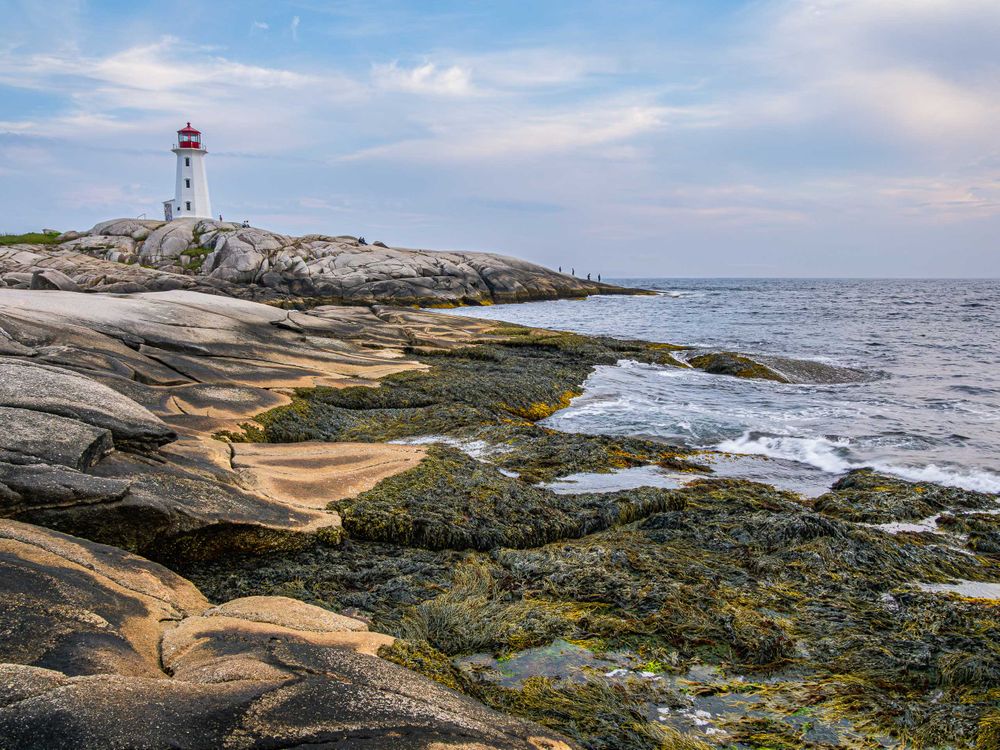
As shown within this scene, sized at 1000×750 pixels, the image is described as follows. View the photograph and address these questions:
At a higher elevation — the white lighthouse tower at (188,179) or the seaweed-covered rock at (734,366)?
the white lighthouse tower at (188,179)

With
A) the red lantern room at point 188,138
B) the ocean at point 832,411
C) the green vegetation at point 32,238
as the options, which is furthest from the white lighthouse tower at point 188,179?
the ocean at point 832,411

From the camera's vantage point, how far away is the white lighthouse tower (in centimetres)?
7888

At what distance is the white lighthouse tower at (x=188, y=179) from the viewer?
7888 centimetres

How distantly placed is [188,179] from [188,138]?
15.8ft

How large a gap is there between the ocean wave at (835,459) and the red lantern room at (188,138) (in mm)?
81466

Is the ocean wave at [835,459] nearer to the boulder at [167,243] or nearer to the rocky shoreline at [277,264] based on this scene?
the rocky shoreline at [277,264]

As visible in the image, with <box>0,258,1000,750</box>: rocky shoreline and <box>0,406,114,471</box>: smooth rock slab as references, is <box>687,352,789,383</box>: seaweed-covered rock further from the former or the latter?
<box>0,406,114,471</box>: smooth rock slab

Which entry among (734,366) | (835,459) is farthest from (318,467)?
(734,366)

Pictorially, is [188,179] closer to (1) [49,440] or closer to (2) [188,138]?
(2) [188,138]

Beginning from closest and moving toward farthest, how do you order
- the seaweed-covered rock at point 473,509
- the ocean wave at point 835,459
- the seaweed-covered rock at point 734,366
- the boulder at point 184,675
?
the boulder at point 184,675 < the seaweed-covered rock at point 473,509 < the ocean wave at point 835,459 < the seaweed-covered rock at point 734,366

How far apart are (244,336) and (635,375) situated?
12.6 metres

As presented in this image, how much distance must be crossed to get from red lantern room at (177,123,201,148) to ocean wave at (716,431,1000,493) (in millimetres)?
81466

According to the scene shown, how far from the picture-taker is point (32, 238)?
69375mm

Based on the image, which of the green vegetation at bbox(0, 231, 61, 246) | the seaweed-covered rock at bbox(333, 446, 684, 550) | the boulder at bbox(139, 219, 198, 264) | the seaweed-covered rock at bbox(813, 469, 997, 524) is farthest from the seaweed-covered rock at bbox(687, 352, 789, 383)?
the green vegetation at bbox(0, 231, 61, 246)
